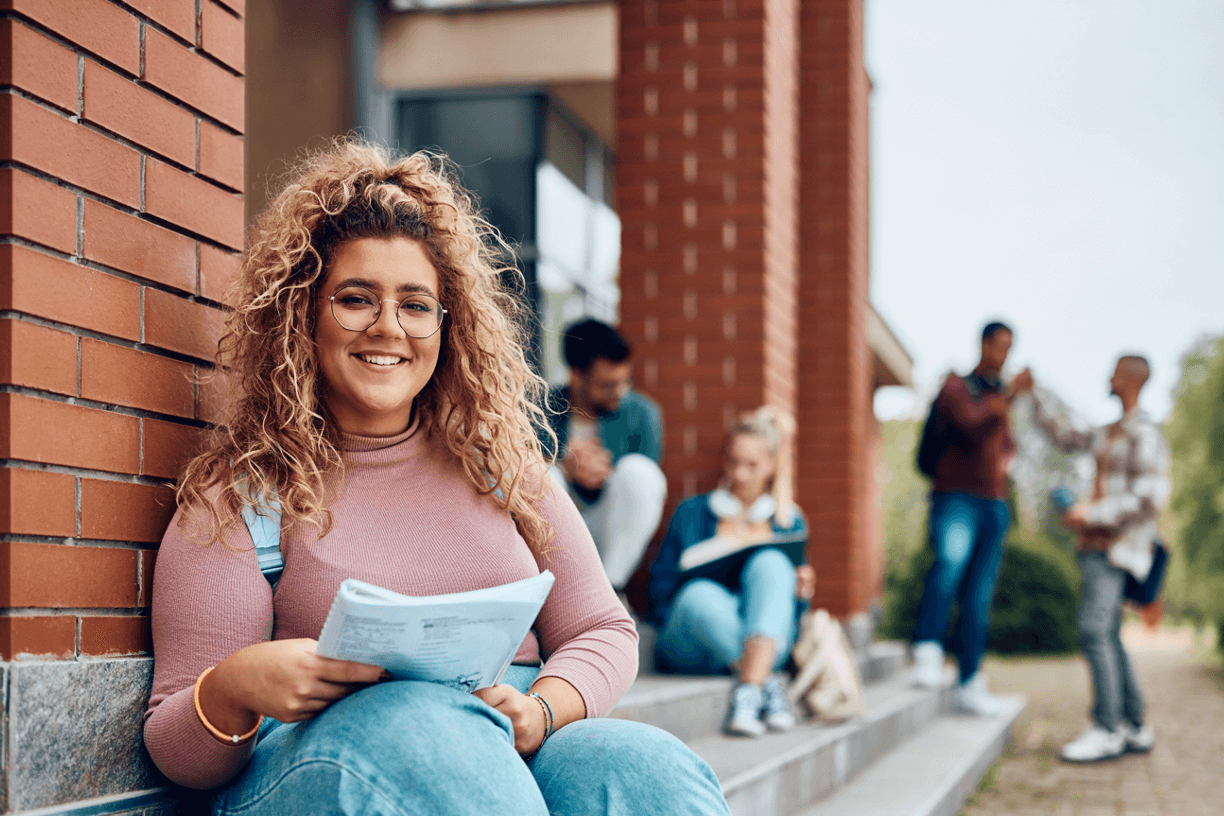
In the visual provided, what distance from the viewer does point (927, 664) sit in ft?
21.6

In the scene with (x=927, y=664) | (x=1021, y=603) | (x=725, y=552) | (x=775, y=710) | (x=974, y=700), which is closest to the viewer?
(x=775, y=710)

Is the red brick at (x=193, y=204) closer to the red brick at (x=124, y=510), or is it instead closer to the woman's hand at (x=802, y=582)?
the red brick at (x=124, y=510)

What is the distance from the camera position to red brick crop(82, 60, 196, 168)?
196 cm

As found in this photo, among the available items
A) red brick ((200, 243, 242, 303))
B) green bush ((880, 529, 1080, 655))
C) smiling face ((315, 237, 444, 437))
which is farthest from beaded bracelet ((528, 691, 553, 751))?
green bush ((880, 529, 1080, 655))

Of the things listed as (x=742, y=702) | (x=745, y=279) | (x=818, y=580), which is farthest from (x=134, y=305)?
(x=818, y=580)

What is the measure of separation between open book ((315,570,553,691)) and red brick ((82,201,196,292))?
2.35 ft

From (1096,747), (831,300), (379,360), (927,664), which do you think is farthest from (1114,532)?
(379,360)

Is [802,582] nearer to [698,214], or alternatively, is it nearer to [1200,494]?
[698,214]

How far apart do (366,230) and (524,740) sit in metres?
0.90

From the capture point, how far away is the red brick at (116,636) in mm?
1924

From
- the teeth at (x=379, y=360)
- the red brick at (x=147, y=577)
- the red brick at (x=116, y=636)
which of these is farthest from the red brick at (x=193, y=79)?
the red brick at (x=116, y=636)

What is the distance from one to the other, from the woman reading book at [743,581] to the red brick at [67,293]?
289 centimetres

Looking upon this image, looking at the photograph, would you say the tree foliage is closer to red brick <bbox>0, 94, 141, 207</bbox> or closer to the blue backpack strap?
the blue backpack strap

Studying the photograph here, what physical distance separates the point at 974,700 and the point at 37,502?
19.7 ft
